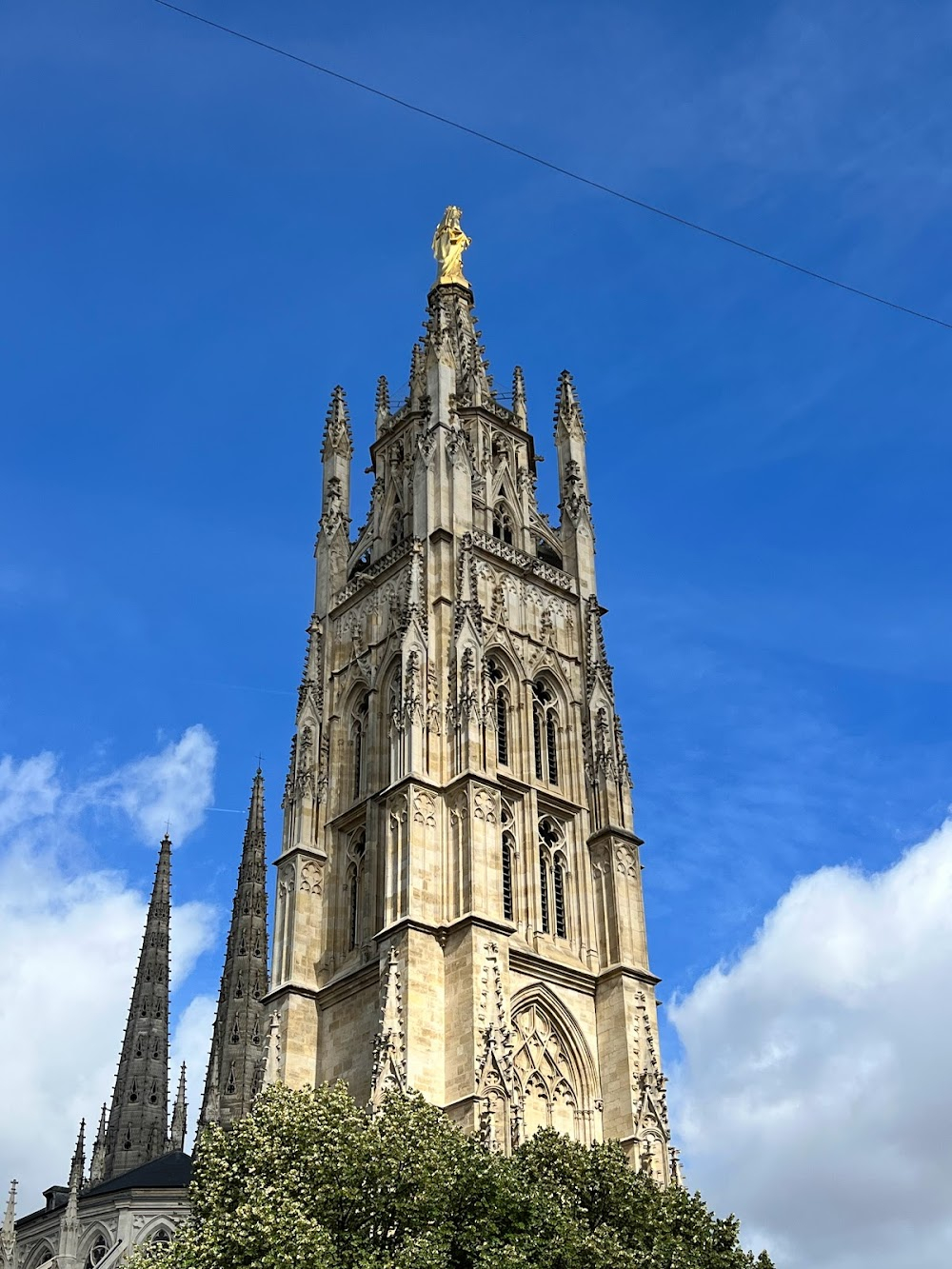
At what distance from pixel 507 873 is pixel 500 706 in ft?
19.0

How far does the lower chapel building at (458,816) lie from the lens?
1650 inches

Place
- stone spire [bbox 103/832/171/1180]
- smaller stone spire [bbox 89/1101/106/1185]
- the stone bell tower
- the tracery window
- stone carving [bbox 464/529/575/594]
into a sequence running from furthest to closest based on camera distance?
stone spire [bbox 103/832/171/1180] → smaller stone spire [bbox 89/1101/106/1185] → stone carving [bbox 464/529/575/594] → the tracery window → the stone bell tower

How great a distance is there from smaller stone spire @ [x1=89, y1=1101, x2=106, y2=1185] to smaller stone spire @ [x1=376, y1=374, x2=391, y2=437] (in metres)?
37.7

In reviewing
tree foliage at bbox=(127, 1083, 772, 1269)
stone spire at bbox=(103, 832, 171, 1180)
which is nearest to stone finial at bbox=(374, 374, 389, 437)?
tree foliage at bbox=(127, 1083, 772, 1269)

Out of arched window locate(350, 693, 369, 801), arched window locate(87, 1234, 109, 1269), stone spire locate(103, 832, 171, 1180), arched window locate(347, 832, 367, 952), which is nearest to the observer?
arched window locate(347, 832, 367, 952)

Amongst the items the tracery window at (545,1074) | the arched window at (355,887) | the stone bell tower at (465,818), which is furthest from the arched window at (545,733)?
the tracery window at (545,1074)

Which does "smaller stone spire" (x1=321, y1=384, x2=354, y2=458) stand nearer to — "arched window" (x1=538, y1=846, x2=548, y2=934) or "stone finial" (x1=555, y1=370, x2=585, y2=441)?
"stone finial" (x1=555, y1=370, x2=585, y2=441)

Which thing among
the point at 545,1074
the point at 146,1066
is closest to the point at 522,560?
the point at 545,1074

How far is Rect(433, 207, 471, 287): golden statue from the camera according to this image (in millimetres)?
62094

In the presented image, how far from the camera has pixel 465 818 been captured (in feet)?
145

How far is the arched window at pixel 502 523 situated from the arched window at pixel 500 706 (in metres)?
6.71

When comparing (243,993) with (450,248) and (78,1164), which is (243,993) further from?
(450,248)

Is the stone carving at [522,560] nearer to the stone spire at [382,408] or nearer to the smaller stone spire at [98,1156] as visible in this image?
the stone spire at [382,408]

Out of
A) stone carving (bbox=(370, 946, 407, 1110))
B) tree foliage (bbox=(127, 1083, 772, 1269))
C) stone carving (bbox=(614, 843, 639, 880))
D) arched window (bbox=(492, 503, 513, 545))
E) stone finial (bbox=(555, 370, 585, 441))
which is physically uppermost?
stone finial (bbox=(555, 370, 585, 441))
